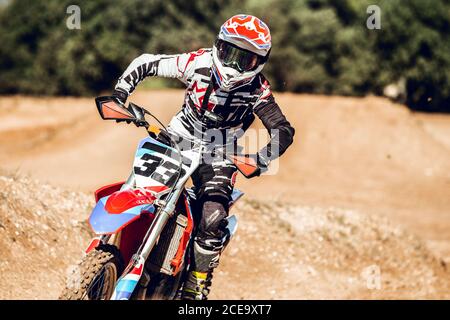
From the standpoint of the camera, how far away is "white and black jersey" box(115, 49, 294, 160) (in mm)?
5867

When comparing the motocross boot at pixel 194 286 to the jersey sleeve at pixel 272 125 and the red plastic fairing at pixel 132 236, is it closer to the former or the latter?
the red plastic fairing at pixel 132 236

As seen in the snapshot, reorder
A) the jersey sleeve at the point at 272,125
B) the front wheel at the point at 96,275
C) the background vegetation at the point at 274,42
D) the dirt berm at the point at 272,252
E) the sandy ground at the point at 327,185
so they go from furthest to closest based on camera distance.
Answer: the background vegetation at the point at 274,42 < the sandy ground at the point at 327,185 < the dirt berm at the point at 272,252 < the jersey sleeve at the point at 272,125 < the front wheel at the point at 96,275

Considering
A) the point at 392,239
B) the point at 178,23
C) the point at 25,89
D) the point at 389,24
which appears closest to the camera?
the point at 392,239

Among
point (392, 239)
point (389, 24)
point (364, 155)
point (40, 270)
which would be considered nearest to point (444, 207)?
point (364, 155)

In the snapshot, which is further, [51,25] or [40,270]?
[51,25]

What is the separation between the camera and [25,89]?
5328 centimetres

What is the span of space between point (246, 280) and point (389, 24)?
36810mm

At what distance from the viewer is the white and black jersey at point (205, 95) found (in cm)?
587

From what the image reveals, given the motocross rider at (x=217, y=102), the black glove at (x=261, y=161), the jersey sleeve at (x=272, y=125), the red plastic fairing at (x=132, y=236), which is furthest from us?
the motocross rider at (x=217, y=102)

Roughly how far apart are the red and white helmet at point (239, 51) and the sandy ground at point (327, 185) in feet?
11.0

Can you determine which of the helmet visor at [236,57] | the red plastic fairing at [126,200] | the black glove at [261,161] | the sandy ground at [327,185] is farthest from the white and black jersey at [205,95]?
the sandy ground at [327,185]

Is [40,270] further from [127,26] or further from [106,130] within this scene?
[127,26]

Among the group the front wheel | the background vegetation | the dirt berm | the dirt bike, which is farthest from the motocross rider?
the background vegetation

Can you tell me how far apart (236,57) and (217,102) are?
0.51 metres
